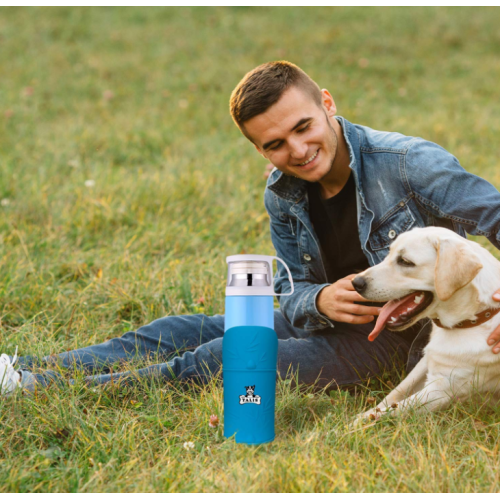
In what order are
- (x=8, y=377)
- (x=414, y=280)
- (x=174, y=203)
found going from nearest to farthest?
(x=414, y=280)
(x=8, y=377)
(x=174, y=203)

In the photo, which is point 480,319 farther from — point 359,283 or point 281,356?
point 281,356

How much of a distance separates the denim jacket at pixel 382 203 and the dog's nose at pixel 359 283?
0.29 metres

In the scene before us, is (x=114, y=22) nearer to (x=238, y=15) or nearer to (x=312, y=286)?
(x=238, y=15)

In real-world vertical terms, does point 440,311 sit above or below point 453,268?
below

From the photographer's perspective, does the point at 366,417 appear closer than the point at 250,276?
No

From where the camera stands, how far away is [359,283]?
224 centimetres

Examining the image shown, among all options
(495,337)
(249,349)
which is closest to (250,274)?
(249,349)

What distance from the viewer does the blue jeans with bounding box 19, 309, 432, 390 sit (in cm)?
247

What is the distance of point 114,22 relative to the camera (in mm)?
10930

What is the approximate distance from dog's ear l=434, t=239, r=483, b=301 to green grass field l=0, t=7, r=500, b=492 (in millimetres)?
508

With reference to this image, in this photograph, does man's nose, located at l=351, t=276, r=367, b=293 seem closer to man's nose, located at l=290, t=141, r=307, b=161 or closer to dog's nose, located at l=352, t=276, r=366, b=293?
dog's nose, located at l=352, t=276, r=366, b=293

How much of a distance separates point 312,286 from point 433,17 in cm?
1070

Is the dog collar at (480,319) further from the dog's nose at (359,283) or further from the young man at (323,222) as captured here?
Answer: the dog's nose at (359,283)

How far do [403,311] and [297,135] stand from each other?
89cm
